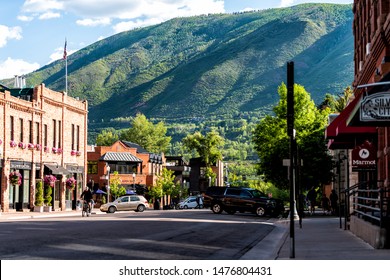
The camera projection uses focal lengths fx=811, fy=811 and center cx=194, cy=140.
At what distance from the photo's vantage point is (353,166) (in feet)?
87.7

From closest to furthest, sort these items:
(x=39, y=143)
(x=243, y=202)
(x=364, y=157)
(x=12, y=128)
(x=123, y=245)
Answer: (x=123, y=245)
(x=364, y=157)
(x=243, y=202)
(x=12, y=128)
(x=39, y=143)

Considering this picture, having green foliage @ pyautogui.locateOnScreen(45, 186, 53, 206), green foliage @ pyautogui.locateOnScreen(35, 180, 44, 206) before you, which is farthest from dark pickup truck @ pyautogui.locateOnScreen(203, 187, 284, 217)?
green foliage @ pyautogui.locateOnScreen(45, 186, 53, 206)

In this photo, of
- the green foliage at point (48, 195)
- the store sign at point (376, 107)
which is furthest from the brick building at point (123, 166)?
the store sign at point (376, 107)

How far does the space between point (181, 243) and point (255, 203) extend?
1207 inches

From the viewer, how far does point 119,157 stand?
348 ft

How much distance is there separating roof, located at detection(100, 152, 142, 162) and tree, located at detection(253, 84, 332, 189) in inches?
1691

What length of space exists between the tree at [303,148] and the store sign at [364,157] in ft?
85.2

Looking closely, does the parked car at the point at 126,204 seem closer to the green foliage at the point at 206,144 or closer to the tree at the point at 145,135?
the green foliage at the point at 206,144

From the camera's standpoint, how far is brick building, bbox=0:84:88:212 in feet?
191

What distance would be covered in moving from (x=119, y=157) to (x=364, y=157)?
80.7 metres

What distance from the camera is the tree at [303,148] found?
185ft

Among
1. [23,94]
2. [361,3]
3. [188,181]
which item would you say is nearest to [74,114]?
[23,94]

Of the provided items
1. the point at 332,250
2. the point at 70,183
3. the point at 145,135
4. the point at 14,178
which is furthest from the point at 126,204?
the point at 145,135

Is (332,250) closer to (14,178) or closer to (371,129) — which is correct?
(371,129)
